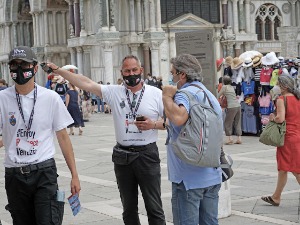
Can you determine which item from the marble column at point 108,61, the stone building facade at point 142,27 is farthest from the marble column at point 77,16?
the marble column at point 108,61

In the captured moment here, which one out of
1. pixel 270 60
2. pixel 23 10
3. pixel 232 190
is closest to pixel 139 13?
pixel 23 10

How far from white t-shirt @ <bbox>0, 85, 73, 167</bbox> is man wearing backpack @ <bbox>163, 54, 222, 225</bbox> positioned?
0.96 metres

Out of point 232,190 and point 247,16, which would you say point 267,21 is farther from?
point 232,190

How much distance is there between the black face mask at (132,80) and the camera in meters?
6.45

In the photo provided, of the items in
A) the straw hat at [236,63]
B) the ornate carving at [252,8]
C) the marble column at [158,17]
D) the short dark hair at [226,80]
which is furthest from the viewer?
the ornate carving at [252,8]

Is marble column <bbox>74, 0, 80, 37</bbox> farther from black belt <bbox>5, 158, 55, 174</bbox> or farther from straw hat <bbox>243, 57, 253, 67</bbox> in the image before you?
black belt <bbox>5, 158, 55, 174</bbox>

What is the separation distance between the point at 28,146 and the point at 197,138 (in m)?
1.37

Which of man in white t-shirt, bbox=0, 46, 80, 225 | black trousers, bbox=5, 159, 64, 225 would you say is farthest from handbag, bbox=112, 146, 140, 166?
black trousers, bbox=5, 159, 64, 225

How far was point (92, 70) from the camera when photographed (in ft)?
121

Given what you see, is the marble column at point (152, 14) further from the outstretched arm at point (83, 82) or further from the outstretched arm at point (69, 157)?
the outstretched arm at point (69, 157)

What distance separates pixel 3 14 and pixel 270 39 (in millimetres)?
18654

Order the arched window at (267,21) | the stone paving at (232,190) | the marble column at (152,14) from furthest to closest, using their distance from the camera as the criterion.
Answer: the arched window at (267,21) → the marble column at (152,14) → the stone paving at (232,190)

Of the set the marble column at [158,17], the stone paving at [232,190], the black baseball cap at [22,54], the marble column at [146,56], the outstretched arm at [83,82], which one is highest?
the marble column at [158,17]

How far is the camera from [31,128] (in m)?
5.43
